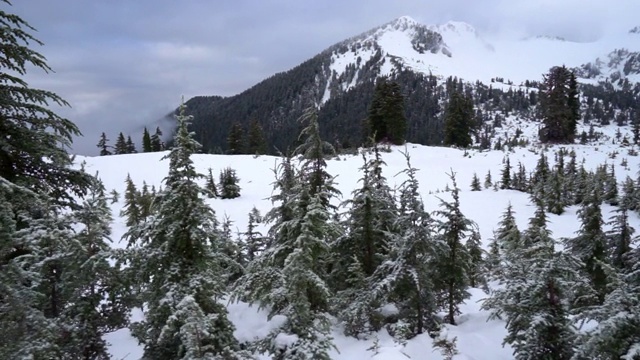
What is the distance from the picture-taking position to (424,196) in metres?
26.5

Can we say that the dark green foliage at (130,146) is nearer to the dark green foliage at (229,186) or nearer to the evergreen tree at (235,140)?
the evergreen tree at (235,140)

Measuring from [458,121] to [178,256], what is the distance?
45123mm

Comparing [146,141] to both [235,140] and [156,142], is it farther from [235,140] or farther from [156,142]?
[235,140]

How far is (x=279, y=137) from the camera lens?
556 feet

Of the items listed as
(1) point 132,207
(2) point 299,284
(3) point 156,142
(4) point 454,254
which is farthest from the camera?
(3) point 156,142

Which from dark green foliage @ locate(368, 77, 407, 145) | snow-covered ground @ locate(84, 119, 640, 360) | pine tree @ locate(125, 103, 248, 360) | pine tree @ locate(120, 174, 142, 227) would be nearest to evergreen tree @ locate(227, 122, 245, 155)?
snow-covered ground @ locate(84, 119, 640, 360)

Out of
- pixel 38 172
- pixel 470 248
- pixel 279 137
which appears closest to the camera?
pixel 38 172

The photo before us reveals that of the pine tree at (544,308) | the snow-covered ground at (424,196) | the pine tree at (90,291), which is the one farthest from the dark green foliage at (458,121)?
the pine tree at (90,291)

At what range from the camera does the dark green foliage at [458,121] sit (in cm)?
4594

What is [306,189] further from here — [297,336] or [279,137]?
[279,137]

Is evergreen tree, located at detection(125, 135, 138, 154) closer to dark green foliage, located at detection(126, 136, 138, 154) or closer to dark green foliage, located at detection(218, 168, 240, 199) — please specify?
dark green foliage, located at detection(126, 136, 138, 154)

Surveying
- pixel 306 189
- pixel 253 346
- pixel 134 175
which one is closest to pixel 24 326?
pixel 253 346

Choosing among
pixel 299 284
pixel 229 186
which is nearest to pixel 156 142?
pixel 229 186

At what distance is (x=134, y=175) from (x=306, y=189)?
30.2 m
